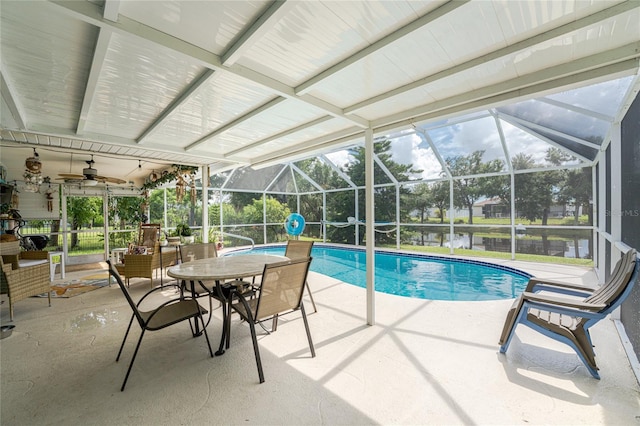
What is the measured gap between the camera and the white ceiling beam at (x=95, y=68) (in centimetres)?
168

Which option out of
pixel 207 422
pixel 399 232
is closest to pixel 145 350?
pixel 207 422

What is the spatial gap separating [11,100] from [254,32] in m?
2.79

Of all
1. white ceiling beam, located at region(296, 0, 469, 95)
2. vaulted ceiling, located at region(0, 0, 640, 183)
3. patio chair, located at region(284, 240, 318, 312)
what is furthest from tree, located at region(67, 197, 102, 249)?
white ceiling beam, located at region(296, 0, 469, 95)

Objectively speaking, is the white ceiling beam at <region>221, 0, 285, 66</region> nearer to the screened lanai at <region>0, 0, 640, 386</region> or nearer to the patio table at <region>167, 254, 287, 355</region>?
the screened lanai at <region>0, 0, 640, 386</region>

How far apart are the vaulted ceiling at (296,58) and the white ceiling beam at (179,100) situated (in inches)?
0.8

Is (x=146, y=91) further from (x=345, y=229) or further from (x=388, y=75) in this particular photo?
(x=345, y=229)

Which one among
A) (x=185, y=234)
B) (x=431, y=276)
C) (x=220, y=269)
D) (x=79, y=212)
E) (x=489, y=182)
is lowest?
(x=431, y=276)

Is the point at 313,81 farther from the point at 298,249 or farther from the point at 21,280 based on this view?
the point at 21,280

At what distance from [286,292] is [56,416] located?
1783 mm

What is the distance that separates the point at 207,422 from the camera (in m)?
1.74

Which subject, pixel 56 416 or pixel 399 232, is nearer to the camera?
pixel 56 416

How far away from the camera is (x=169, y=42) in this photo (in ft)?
5.78

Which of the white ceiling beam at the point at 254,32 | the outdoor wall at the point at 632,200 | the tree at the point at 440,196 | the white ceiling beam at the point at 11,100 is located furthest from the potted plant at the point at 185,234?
the tree at the point at 440,196

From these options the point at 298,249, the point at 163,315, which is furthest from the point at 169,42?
the point at 298,249
